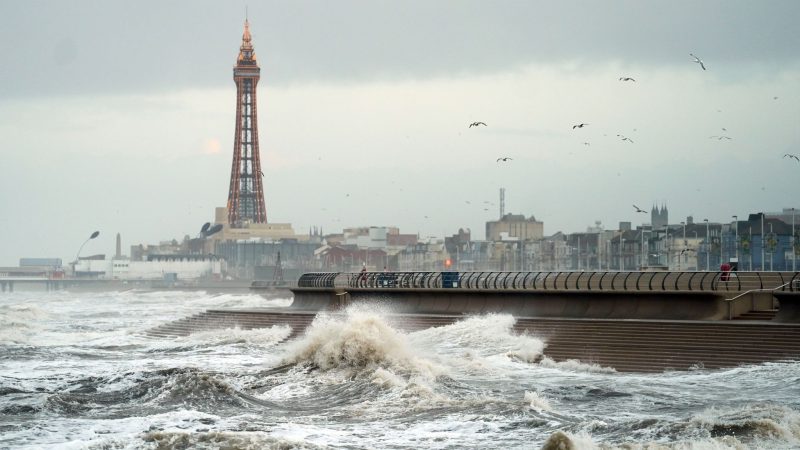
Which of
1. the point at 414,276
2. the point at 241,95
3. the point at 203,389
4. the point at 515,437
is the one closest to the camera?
the point at 515,437

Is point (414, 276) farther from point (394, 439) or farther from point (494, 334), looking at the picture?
point (394, 439)

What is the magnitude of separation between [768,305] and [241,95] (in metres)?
158

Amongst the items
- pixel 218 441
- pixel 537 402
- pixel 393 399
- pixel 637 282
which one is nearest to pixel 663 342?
pixel 637 282

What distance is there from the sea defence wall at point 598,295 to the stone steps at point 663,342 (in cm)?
102

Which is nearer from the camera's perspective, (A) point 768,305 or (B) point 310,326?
(A) point 768,305

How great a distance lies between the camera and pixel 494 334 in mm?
27656

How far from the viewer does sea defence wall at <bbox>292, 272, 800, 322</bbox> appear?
26875 millimetres

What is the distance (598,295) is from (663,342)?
425cm

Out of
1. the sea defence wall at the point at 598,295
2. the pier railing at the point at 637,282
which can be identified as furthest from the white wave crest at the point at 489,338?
the pier railing at the point at 637,282

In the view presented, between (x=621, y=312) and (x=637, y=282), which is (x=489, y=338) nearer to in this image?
(x=621, y=312)

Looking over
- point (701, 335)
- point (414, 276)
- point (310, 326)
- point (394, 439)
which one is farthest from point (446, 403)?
point (414, 276)

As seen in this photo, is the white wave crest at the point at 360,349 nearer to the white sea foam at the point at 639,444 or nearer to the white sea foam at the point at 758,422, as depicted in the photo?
the white sea foam at the point at 758,422

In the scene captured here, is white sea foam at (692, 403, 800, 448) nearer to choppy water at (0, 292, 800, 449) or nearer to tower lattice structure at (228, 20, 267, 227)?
choppy water at (0, 292, 800, 449)

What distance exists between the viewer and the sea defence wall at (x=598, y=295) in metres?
26.9
